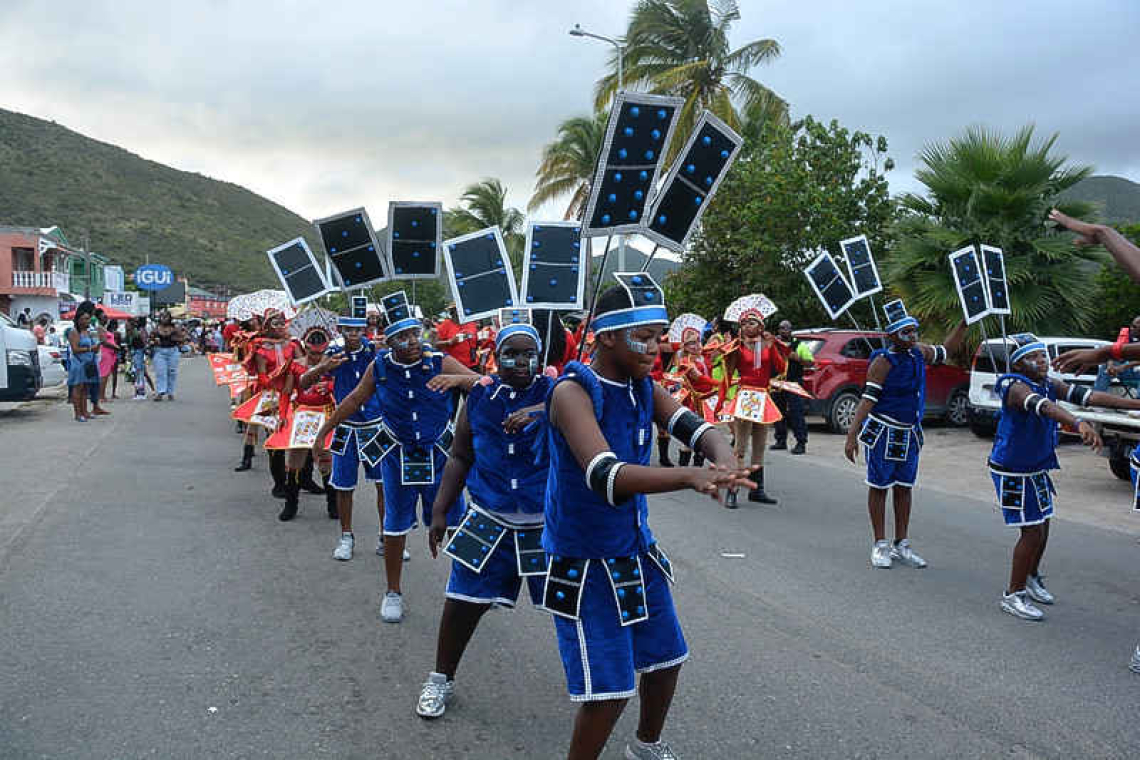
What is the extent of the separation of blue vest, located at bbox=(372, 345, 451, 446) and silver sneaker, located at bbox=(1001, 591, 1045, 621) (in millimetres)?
3642

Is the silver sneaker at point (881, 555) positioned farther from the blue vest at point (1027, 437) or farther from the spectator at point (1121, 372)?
the spectator at point (1121, 372)

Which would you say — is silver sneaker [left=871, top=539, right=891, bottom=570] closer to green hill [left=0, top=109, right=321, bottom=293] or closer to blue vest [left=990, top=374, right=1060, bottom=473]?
blue vest [left=990, top=374, right=1060, bottom=473]

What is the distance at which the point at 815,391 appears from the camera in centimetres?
1506

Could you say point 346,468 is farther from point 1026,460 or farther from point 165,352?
point 165,352

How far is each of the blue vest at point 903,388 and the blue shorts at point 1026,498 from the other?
1.14 metres

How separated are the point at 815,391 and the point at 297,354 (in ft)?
29.9

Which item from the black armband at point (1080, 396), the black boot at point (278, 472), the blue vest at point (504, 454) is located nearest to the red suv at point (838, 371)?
the black boot at point (278, 472)

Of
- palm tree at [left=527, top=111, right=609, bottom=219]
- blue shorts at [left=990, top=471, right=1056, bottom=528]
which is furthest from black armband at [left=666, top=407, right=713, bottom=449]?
palm tree at [left=527, top=111, right=609, bottom=219]

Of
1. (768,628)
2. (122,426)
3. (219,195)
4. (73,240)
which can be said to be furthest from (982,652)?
(219,195)

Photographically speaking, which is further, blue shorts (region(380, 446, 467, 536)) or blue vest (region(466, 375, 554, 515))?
blue shorts (region(380, 446, 467, 536))

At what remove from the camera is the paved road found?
3920 mm

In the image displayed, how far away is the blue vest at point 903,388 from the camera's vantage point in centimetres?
677

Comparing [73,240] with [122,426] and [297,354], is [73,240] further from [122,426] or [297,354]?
[297,354]

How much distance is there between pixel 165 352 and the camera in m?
19.1
